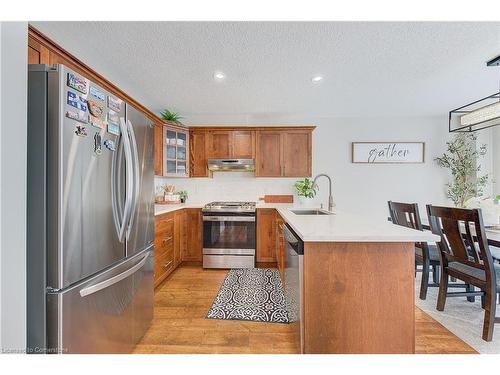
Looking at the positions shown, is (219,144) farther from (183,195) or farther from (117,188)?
(117,188)

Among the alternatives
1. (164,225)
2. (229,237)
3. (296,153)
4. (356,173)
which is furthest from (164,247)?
(356,173)

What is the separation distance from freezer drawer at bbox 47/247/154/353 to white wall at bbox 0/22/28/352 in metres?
0.18

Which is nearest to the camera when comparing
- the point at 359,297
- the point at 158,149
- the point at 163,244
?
the point at 359,297

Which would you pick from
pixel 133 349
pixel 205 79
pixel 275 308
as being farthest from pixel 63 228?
pixel 205 79

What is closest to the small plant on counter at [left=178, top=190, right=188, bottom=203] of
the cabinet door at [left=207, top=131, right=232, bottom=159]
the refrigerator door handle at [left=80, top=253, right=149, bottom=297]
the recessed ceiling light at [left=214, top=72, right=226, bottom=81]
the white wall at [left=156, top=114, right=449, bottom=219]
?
the white wall at [left=156, top=114, right=449, bottom=219]

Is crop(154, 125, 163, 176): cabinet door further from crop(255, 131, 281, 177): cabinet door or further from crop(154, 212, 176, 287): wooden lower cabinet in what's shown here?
crop(255, 131, 281, 177): cabinet door

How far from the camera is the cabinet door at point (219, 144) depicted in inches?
153

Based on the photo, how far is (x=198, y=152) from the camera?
393 centimetres

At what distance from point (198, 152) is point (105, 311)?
2.86 meters

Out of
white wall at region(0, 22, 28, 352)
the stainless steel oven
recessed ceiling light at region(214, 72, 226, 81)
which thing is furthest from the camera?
the stainless steel oven

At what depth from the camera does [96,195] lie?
1287mm

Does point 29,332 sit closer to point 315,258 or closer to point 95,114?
point 95,114

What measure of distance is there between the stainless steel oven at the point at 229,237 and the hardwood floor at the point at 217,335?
953 millimetres

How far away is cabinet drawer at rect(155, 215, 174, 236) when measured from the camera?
272 centimetres
